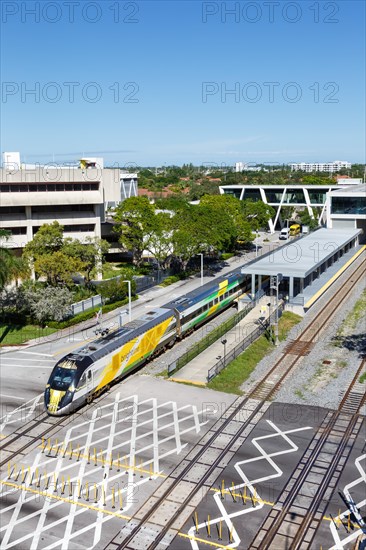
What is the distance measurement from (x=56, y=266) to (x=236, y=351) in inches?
789

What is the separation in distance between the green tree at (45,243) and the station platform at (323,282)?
24.5 metres

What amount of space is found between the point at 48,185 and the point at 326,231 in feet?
138

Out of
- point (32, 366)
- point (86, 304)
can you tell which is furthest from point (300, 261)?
point (32, 366)

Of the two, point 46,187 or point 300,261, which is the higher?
point 46,187

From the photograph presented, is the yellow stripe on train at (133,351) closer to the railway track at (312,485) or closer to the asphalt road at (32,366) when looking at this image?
the asphalt road at (32,366)

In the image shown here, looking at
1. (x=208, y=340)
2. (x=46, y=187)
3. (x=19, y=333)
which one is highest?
(x=46, y=187)

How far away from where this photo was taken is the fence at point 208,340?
37.4 metres

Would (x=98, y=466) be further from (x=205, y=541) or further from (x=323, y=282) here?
(x=323, y=282)

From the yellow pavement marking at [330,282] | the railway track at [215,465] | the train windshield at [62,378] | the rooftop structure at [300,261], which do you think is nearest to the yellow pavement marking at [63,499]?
the railway track at [215,465]

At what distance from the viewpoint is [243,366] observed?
37.7 meters

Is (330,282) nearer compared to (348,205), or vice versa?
(330,282)

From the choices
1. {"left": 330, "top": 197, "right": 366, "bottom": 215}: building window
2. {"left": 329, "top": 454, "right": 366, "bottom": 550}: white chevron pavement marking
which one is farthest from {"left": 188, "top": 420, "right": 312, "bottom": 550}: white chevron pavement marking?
{"left": 330, "top": 197, "right": 366, "bottom": 215}: building window

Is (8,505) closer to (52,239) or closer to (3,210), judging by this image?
(52,239)

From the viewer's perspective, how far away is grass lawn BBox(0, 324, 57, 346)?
44500 millimetres
